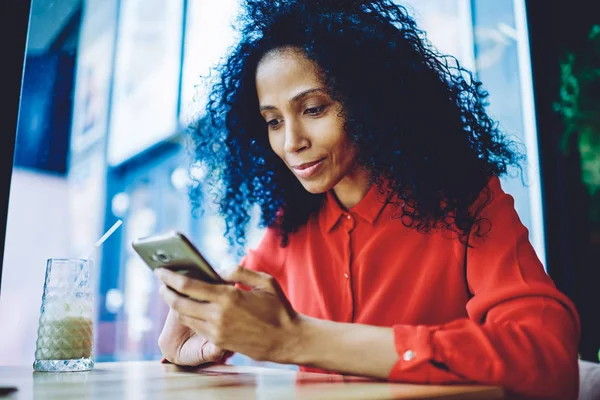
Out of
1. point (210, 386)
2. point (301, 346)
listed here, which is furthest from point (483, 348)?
point (210, 386)

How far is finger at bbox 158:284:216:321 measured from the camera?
2.53 ft

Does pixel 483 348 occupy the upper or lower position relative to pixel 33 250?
lower

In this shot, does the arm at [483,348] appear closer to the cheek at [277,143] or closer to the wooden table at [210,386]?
the wooden table at [210,386]

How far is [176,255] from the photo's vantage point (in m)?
0.77

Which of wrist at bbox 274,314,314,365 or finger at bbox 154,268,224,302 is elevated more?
finger at bbox 154,268,224,302

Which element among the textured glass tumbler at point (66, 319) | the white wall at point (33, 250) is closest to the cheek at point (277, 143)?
the textured glass tumbler at point (66, 319)

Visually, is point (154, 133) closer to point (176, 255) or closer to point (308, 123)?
point (308, 123)

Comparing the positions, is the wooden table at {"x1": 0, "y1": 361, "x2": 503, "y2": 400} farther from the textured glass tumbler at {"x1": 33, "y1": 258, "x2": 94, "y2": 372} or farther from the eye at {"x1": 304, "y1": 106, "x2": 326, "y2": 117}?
the eye at {"x1": 304, "y1": 106, "x2": 326, "y2": 117}

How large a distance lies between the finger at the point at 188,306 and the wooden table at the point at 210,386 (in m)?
0.10

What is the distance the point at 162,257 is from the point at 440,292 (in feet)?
1.97

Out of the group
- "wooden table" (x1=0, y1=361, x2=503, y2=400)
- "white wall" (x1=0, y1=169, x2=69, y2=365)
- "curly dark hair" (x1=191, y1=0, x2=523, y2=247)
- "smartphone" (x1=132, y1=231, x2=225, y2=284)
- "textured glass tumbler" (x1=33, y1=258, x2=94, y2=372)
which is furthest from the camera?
"white wall" (x1=0, y1=169, x2=69, y2=365)

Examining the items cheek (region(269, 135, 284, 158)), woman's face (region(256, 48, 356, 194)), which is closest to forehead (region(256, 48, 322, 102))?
woman's face (region(256, 48, 356, 194))

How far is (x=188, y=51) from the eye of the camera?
3.44 m

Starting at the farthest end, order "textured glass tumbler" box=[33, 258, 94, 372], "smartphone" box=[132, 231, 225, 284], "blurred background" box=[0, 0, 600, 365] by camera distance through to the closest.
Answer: "blurred background" box=[0, 0, 600, 365]
"textured glass tumbler" box=[33, 258, 94, 372]
"smartphone" box=[132, 231, 225, 284]
